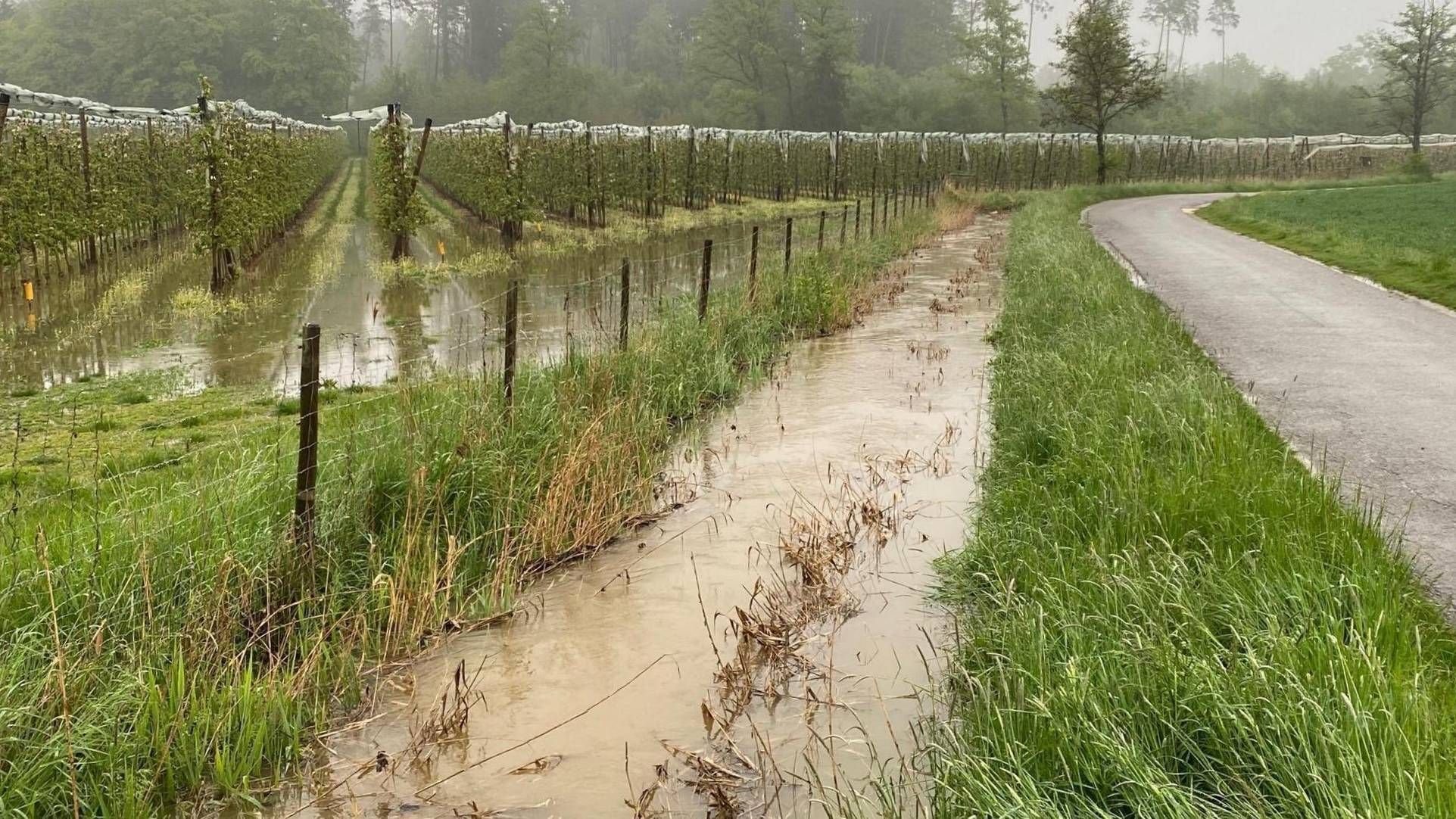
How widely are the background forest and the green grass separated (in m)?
43.8

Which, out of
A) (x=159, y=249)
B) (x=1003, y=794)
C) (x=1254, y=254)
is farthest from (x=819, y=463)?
(x=159, y=249)

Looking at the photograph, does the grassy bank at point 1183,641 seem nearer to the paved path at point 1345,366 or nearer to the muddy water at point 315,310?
the paved path at point 1345,366

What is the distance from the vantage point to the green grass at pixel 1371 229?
14.3 metres

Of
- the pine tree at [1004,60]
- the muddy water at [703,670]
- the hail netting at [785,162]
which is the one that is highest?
the pine tree at [1004,60]

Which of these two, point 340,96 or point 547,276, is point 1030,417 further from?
point 340,96

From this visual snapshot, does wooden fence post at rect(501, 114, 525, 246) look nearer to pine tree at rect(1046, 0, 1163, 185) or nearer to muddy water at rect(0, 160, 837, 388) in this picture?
muddy water at rect(0, 160, 837, 388)

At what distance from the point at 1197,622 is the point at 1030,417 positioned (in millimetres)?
3857

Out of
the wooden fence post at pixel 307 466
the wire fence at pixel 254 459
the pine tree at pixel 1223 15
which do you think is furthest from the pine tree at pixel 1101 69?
the pine tree at pixel 1223 15

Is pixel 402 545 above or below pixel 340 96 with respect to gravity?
below

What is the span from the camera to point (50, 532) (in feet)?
16.7

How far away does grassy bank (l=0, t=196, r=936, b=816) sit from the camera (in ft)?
12.9

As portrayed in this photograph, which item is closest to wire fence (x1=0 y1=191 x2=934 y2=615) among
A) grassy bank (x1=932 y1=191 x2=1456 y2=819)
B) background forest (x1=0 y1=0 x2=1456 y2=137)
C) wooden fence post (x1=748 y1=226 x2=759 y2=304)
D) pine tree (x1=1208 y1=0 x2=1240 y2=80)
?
wooden fence post (x1=748 y1=226 x2=759 y2=304)

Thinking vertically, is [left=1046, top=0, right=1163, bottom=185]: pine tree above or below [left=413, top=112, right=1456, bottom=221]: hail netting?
above

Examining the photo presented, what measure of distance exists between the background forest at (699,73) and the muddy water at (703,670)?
231ft
